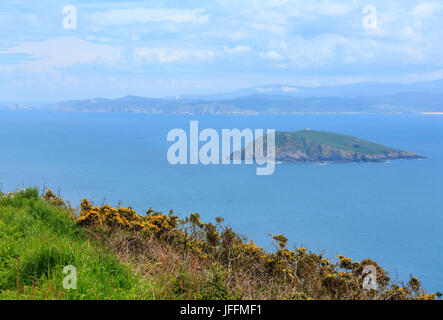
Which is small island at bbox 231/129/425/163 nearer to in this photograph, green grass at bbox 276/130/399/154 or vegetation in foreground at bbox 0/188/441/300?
green grass at bbox 276/130/399/154

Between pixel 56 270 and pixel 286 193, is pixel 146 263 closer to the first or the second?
pixel 56 270

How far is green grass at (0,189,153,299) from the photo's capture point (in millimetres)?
3646

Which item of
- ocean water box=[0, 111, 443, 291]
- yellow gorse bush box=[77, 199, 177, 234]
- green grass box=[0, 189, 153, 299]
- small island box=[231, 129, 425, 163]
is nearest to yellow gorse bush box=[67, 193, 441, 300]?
yellow gorse bush box=[77, 199, 177, 234]

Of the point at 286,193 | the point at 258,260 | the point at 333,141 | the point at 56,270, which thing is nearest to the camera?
the point at 56,270

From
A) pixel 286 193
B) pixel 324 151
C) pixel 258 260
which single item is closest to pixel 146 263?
pixel 258 260

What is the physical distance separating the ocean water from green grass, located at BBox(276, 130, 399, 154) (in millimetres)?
10098

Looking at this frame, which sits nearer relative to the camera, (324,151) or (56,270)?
(56,270)

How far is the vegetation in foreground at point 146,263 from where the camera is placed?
3.94 m

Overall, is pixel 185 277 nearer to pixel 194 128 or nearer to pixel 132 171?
pixel 132 171

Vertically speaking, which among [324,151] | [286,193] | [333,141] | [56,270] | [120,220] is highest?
[333,141]

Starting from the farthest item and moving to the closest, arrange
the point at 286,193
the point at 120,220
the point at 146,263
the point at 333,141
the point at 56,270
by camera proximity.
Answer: the point at 333,141 < the point at 286,193 < the point at 120,220 < the point at 146,263 < the point at 56,270

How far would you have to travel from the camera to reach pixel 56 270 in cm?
396

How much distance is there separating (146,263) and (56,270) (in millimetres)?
1262

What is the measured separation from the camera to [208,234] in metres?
6.85
